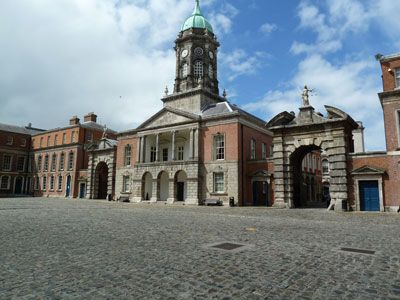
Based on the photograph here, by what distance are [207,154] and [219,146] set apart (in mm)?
1608

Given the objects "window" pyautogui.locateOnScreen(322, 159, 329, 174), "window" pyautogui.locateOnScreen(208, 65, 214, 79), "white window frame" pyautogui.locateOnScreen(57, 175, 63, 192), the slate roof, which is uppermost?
"window" pyautogui.locateOnScreen(208, 65, 214, 79)

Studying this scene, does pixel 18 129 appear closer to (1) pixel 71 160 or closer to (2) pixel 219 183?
(1) pixel 71 160

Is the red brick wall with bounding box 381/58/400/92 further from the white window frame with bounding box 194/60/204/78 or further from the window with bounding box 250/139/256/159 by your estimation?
the white window frame with bounding box 194/60/204/78

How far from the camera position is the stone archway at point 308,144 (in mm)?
24859

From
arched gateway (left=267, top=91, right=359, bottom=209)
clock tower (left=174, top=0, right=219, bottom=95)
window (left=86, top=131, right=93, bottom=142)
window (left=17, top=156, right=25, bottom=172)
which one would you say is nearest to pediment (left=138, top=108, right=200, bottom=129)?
clock tower (left=174, top=0, right=219, bottom=95)

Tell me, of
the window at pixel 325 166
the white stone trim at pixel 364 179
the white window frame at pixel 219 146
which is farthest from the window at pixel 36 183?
the white stone trim at pixel 364 179

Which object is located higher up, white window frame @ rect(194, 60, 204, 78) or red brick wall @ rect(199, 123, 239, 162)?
white window frame @ rect(194, 60, 204, 78)

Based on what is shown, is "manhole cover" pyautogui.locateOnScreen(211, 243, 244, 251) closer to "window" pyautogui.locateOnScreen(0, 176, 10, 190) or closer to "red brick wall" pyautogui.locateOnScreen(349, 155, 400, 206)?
"red brick wall" pyautogui.locateOnScreen(349, 155, 400, 206)

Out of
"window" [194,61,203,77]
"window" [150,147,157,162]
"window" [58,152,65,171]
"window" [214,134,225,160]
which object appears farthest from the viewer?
"window" [58,152,65,171]

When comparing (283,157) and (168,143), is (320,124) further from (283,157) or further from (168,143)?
(168,143)

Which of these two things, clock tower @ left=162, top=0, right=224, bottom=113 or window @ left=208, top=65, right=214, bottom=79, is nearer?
clock tower @ left=162, top=0, right=224, bottom=113

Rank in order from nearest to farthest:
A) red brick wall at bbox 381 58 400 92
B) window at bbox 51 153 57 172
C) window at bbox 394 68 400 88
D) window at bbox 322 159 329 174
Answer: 1. window at bbox 394 68 400 88
2. red brick wall at bbox 381 58 400 92
3. window at bbox 322 159 329 174
4. window at bbox 51 153 57 172

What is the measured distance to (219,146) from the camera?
111 feet

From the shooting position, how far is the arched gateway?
24875 mm
